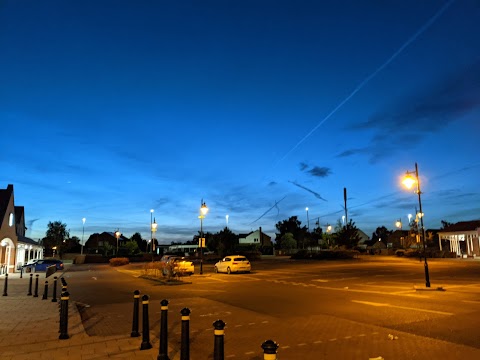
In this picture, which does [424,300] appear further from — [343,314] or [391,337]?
[391,337]

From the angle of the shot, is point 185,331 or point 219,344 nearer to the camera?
point 219,344

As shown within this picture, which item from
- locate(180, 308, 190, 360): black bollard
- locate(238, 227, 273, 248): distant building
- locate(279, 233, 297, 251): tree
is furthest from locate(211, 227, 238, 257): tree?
locate(238, 227, 273, 248): distant building

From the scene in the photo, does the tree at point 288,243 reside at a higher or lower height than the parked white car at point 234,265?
higher

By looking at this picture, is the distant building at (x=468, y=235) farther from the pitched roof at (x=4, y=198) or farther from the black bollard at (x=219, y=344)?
the black bollard at (x=219, y=344)

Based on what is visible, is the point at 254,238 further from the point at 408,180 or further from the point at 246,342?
the point at 246,342

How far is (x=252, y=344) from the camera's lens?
8.05 metres

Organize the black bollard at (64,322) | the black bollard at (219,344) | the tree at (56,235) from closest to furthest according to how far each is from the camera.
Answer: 1. the black bollard at (219,344)
2. the black bollard at (64,322)
3. the tree at (56,235)

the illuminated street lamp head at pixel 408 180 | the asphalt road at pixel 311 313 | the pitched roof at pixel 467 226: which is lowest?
the asphalt road at pixel 311 313

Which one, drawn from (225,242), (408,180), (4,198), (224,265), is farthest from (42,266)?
(408,180)

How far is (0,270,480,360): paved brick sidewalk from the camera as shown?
7.08 meters

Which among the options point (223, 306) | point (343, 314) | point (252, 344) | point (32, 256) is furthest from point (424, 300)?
point (32, 256)

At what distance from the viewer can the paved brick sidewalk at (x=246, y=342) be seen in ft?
23.2

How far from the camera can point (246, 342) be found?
8250 mm

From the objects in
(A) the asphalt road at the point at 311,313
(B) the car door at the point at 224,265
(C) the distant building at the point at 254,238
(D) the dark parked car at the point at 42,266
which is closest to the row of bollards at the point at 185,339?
(A) the asphalt road at the point at 311,313
